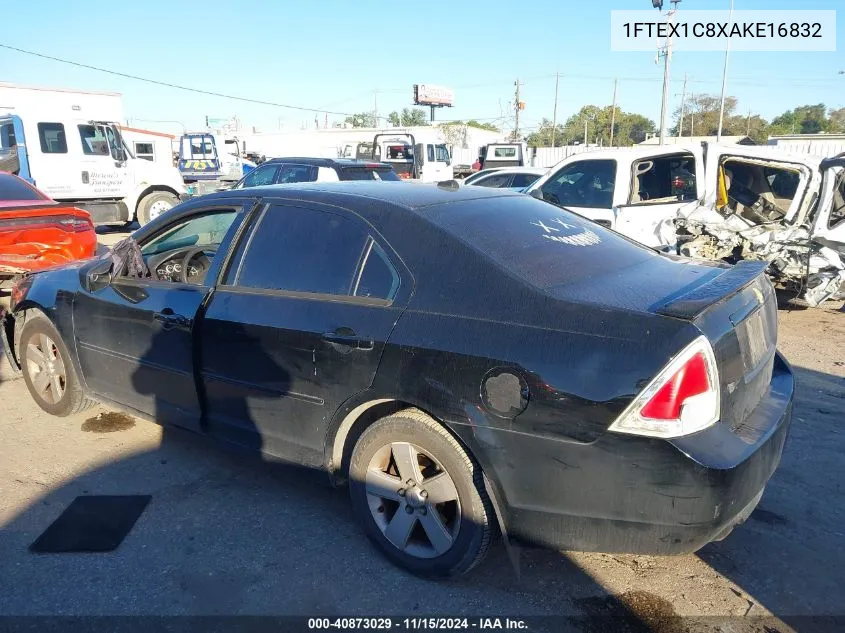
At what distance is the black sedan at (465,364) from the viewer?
237 centimetres

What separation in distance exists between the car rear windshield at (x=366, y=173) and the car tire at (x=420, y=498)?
7.70m

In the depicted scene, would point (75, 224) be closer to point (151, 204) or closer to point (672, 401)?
point (672, 401)

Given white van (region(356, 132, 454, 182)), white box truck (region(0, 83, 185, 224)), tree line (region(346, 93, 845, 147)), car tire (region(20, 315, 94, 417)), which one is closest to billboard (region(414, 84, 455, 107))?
tree line (region(346, 93, 845, 147))

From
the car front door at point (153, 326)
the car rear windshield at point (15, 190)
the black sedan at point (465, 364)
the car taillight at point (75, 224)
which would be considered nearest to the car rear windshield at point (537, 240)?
the black sedan at point (465, 364)

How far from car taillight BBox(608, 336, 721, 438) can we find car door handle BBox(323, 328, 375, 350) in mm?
1100

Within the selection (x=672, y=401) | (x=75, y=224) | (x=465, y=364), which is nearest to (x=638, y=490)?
(x=672, y=401)

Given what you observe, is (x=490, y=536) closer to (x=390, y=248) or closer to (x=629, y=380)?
(x=629, y=380)

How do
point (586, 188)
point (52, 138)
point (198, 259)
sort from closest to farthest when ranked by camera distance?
1. point (198, 259)
2. point (586, 188)
3. point (52, 138)

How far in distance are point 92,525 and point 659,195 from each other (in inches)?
271

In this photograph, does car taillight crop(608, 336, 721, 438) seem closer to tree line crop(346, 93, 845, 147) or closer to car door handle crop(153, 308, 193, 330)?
car door handle crop(153, 308, 193, 330)

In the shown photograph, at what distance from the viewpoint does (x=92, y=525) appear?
3.38 metres

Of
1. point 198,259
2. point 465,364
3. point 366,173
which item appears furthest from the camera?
point 366,173

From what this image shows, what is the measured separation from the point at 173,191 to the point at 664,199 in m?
12.0

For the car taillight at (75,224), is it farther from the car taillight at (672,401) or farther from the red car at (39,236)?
the car taillight at (672,401)
